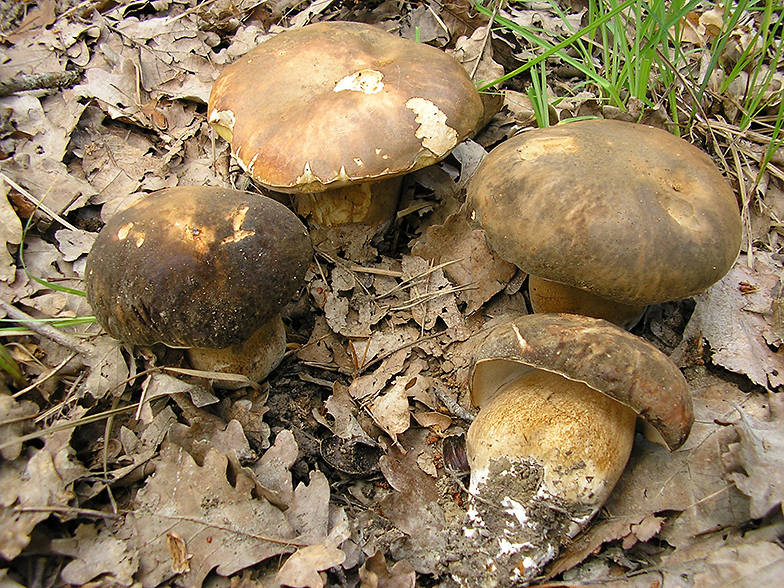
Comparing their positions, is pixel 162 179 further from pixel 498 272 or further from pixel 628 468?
pixel 628 468

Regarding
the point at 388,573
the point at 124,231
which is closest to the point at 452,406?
the point at 388,573

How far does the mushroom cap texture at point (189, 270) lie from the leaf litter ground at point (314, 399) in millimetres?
353

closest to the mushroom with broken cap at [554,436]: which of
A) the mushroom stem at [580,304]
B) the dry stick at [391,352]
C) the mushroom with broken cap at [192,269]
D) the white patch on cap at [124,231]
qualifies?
the mushroom stem at [580,304]

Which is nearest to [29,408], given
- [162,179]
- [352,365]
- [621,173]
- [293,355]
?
[293,355]

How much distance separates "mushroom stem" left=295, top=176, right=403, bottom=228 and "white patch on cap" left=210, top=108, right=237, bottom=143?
483 millimetres

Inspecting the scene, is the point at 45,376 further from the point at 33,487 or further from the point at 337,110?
the point at 337,110

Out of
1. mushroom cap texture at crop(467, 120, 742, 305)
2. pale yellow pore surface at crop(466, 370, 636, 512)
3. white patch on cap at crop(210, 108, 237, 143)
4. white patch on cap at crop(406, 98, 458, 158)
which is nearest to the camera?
pale yellow pore surface at crop(466, 370, 636, 512)

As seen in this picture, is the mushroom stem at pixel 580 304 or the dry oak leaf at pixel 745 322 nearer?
the dry oak leaf at pixel 745 322

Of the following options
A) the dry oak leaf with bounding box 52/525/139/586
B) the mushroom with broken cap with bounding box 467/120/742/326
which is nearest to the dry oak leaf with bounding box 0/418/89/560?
the dry oak leaf with bounding box 52/525/139/586

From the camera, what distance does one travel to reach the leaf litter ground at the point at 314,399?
167 cm

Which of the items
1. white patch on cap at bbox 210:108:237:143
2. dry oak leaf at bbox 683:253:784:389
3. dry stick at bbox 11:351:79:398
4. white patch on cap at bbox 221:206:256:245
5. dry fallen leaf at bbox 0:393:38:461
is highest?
white patch on cap at bbox 210:108:237:143

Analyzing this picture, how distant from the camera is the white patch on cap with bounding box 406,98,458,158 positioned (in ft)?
7.32

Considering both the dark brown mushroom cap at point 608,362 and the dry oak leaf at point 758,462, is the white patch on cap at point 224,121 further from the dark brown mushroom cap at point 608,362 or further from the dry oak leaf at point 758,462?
the dry oak leaf at point 758,462

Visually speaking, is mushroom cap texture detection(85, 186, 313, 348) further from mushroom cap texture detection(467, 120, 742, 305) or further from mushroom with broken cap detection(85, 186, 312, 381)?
mushroom cap texture detection(467, 120, 742, 305)
